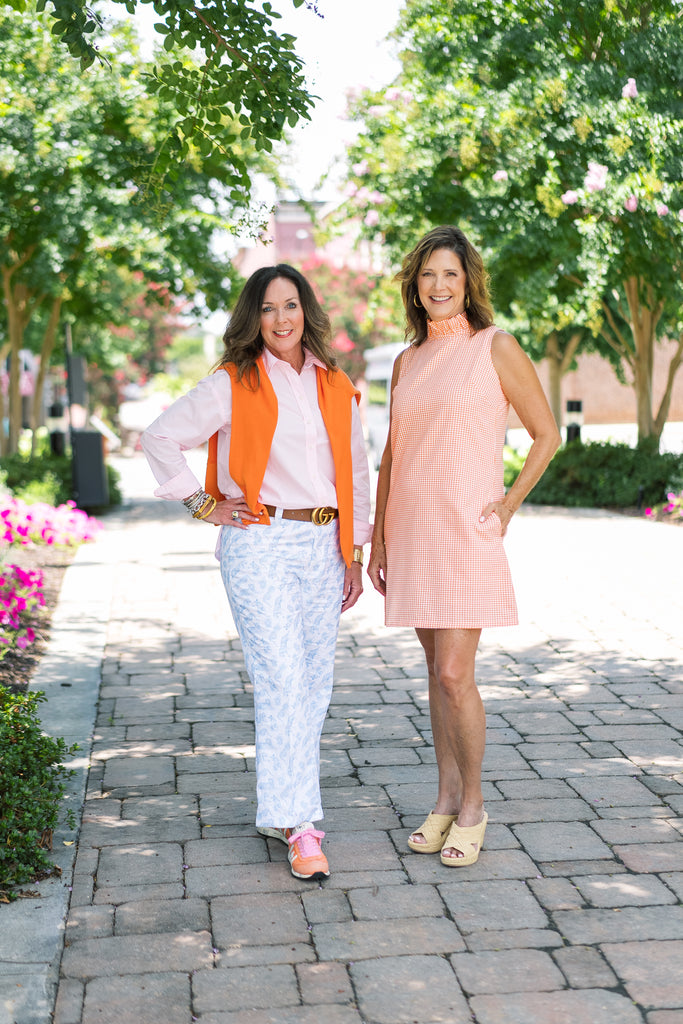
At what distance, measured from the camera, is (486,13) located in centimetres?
1114

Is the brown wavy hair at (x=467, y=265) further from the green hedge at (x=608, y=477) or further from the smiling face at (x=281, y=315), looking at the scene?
the green hedge at (x=608, y=477)

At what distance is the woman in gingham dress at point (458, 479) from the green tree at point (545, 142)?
798cm

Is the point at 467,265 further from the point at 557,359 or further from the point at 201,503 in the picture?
the point at 557,359

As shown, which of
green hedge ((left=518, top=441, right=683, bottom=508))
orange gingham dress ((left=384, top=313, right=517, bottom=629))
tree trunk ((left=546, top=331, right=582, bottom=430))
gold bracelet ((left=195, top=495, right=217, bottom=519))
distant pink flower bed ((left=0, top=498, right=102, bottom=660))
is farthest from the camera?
tree trunk ((left=546, top=331, right=582, bottom=430))

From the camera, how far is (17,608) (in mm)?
6512

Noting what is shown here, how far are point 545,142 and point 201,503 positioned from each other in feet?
30.6

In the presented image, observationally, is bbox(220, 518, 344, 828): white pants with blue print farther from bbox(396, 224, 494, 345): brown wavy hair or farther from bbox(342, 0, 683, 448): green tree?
bbox(342, 0, 683, 448): green tree

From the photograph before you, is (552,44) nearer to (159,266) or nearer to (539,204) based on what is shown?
(539,204)

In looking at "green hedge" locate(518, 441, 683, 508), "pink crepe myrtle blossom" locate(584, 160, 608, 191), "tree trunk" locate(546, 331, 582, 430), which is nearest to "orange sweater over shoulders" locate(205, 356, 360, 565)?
"pink crepe myrtle blossom" locate(584, 160, 608, 191)

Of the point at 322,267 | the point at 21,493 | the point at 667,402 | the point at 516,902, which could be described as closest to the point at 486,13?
the point at 667,402

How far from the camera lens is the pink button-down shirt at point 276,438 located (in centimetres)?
350

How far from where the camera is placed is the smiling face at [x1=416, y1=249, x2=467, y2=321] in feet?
11.5

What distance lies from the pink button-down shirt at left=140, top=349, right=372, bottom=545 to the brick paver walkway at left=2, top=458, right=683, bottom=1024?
1.20m

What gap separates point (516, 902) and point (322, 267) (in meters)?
36.2
